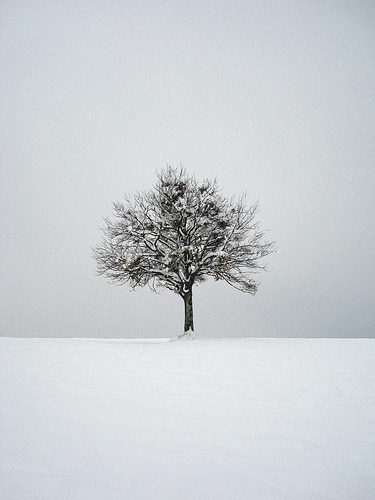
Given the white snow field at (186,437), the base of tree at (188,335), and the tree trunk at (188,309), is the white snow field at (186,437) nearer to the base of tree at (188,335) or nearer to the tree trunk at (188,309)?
the base of tree at (188,335)

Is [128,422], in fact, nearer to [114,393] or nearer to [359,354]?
[114,393]

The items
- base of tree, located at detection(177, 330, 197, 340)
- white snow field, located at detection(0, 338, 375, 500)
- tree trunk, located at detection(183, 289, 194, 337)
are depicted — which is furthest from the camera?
tree trunk, located at detection(183, 289, 194, 337)

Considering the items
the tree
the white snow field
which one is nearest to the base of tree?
the tree

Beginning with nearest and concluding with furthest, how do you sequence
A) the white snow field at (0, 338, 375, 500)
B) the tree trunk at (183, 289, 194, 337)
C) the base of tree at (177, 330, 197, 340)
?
the white snow field at (0, 338, 375, 500) → the base of tree at (177, 330, 197, 340) → the tree trunk at (183, 289, 194, 337)

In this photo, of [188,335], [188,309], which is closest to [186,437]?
[188,335]

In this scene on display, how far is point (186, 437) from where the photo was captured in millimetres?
3211

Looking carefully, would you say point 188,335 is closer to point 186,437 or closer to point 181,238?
point 181,238

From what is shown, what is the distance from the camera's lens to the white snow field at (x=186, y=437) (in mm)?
2393

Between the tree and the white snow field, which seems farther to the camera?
the tree

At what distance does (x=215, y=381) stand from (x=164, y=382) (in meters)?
0.92

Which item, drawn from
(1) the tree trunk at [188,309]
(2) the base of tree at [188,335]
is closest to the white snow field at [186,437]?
(2) the base of tree at [188,335]

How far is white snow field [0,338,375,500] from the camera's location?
7.85ft

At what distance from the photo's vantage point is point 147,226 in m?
17.7

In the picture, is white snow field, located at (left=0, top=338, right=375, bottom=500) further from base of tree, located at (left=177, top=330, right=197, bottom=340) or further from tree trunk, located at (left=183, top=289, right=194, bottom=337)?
tree trunk, located at (left=183, top=289, right=194, bottom=337)
